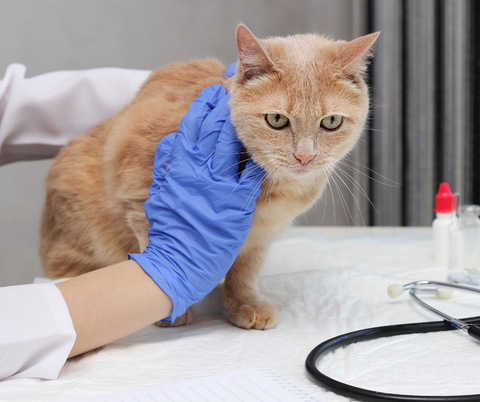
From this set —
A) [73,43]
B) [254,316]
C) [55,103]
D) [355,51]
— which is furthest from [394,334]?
[73,43]

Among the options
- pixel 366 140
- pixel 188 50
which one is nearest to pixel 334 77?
pixel 188 50

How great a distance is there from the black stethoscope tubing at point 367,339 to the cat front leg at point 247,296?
0.66ft

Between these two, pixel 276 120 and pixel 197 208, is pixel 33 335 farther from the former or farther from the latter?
pixel 276 120

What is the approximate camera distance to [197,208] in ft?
2.83

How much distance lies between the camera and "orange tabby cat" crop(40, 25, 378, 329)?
2.75ft

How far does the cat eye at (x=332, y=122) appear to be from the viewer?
2.77ft

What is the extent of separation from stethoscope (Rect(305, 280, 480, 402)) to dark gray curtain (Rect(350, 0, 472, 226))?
0.94m

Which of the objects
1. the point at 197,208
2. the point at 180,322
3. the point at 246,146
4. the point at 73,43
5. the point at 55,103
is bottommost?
the point at 180,322

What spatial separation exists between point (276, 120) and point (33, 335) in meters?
0.56

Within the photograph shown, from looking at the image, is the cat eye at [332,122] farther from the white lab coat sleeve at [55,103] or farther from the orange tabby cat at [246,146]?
the white lab coat sleeve at [55,103]

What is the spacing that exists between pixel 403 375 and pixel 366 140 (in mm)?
2179

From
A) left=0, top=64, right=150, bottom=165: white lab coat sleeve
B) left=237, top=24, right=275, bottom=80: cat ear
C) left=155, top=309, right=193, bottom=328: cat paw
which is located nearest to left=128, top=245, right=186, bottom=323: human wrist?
left=155, top=309, right=193, bottom=328: cat paw

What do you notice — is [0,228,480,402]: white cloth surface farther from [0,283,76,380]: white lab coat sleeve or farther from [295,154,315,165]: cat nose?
[295,154,315,165]: cat nose

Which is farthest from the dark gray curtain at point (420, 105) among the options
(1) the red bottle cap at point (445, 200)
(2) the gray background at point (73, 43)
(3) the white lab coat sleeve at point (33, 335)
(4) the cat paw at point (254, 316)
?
(3) the white lab coat sleeve at point (33, 335)
